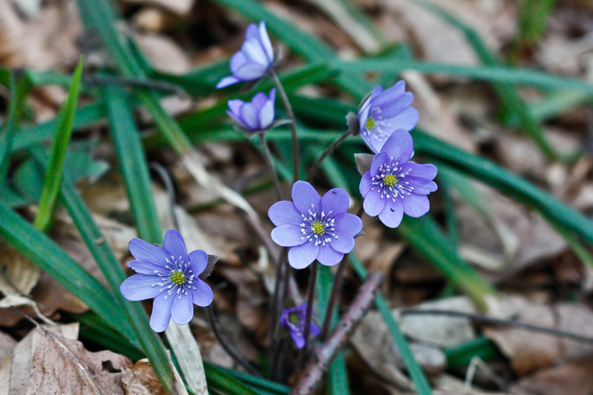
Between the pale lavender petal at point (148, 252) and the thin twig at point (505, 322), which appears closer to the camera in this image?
the pale lavender petal at point (148, 252)

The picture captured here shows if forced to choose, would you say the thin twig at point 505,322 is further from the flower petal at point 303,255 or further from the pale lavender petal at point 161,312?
the pale lavender petal at point 161,312

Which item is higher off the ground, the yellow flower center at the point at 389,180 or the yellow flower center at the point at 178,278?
the yellow flower center at the point at 389,180

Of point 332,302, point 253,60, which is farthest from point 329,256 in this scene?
point 253,60

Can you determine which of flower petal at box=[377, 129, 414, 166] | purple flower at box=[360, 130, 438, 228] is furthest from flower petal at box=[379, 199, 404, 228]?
flower petal at box=[377, 129, 414, 166]

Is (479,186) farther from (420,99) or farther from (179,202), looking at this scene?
(179,202)

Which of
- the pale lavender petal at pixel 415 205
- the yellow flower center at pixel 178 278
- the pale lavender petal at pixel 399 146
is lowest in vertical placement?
the yellow flower center at pixel 178 278

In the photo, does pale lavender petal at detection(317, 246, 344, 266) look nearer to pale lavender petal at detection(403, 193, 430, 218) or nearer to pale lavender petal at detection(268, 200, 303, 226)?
pale lavender petal at detection(268, 200, 303, 226)

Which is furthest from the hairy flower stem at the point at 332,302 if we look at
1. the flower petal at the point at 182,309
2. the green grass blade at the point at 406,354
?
the flower petal at the point at 182,309
